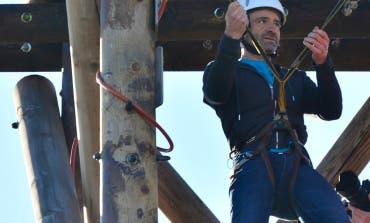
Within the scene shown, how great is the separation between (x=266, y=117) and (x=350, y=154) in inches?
85.0

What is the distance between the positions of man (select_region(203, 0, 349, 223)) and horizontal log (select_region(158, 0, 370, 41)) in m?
1.16

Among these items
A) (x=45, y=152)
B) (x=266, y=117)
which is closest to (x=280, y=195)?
(x=266, y=117)

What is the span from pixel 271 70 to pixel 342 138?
7.30 ft

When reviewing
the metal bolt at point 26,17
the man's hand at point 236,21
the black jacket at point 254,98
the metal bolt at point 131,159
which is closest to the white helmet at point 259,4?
the black jacket at point 254,98

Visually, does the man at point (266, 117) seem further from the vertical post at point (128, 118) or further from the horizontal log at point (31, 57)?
the horizontal log at point (31, 57)

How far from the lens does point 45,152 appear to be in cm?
761

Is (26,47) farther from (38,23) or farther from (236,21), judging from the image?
(236,21)

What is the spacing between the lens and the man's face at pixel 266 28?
22.4 feet

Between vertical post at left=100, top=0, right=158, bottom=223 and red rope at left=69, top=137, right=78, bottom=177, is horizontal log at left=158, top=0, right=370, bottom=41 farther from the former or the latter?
vertical post at left=100, top=0, right=158, bottom=223

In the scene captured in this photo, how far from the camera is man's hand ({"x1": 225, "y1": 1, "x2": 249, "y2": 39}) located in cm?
626

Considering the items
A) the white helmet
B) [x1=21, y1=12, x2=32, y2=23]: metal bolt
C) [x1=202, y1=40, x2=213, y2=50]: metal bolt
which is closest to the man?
the white helmet

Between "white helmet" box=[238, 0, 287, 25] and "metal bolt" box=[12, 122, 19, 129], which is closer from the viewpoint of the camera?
"white helmet" box=[238, 0, 287, 25]

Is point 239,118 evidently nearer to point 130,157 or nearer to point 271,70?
point 271,70

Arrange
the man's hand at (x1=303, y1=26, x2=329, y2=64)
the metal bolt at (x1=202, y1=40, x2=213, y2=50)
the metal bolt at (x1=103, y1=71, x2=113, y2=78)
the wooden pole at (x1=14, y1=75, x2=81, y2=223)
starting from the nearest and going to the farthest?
the metal bolt at (x1=103, y1=71, x2=113, y2=78), the man's hand at (x1=303, y1=26, x2=329, y2=64), the wooden pole at (x1=14, y1=75, x2=81, y2=223), the metal bolt at (x1=202, y1=40, x2=213, y2=50)
